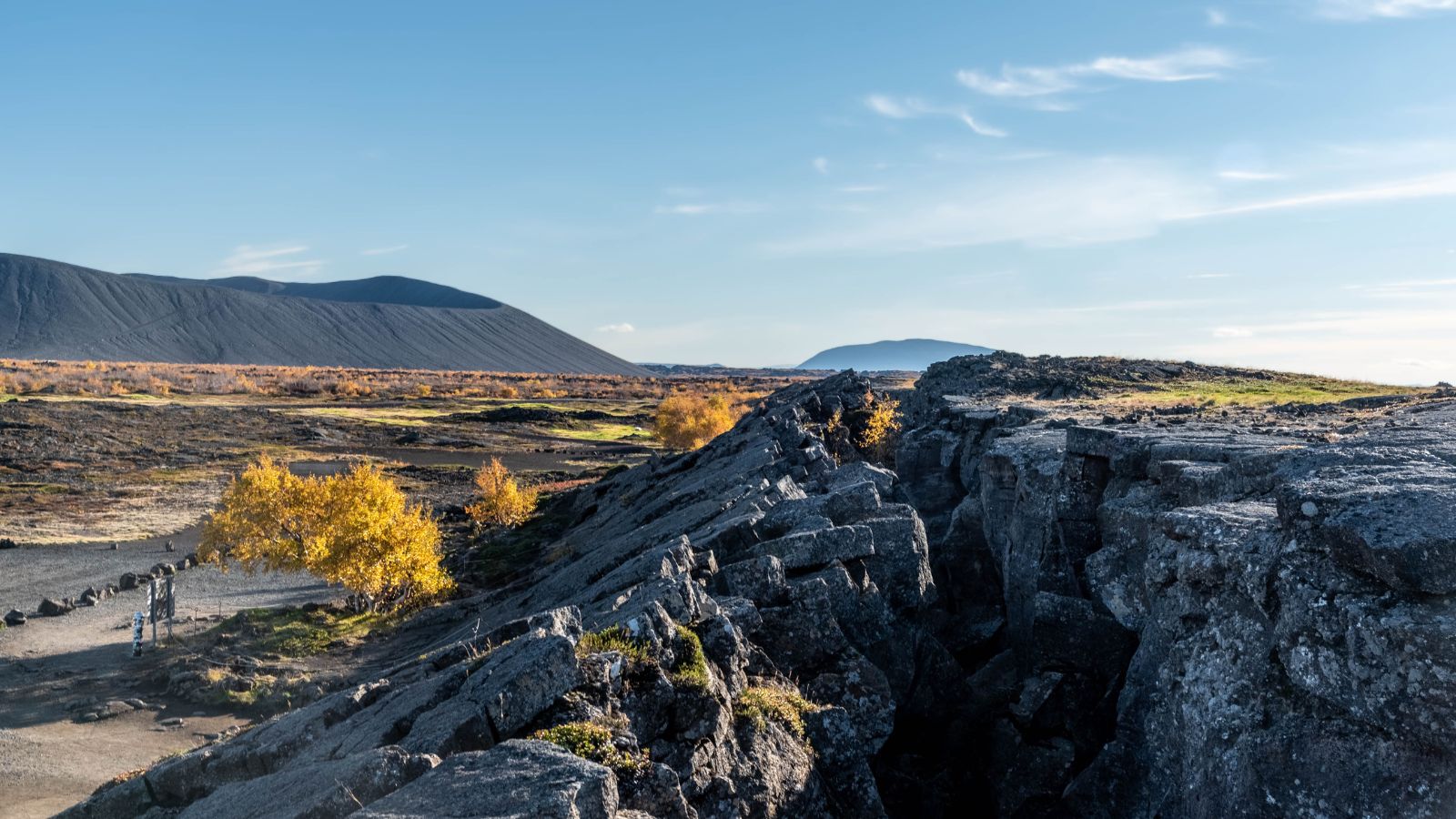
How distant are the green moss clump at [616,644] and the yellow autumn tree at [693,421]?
241ft

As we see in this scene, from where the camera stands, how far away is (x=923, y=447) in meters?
37.3

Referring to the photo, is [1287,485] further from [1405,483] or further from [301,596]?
[301,596]

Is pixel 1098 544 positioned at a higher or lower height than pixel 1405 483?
lower

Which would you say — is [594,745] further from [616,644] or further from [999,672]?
[999,672]

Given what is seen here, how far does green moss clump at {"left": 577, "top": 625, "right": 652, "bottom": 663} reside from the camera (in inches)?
475

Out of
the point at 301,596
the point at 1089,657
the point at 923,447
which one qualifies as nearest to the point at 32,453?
the point at 301,596

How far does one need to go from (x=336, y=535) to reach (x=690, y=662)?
98.0 ft

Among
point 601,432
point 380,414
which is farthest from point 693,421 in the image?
point 380,414

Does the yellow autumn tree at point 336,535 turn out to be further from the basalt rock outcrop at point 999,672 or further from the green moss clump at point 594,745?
the green moss clump at point 594,745

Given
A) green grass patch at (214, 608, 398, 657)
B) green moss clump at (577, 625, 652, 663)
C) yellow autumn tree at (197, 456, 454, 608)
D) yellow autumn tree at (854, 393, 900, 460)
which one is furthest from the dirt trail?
yellow autumn tree at (854, 393, 900, 460)

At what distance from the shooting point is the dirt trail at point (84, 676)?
2491 cm

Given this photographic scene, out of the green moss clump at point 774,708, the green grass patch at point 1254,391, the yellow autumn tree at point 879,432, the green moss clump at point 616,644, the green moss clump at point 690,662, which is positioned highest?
the green grass patch at point 1254,391

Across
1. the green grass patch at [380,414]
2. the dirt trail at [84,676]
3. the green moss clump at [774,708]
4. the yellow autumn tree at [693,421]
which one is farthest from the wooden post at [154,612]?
the green grass patch at [380,414]

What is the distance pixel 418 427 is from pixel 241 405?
3492 cm
